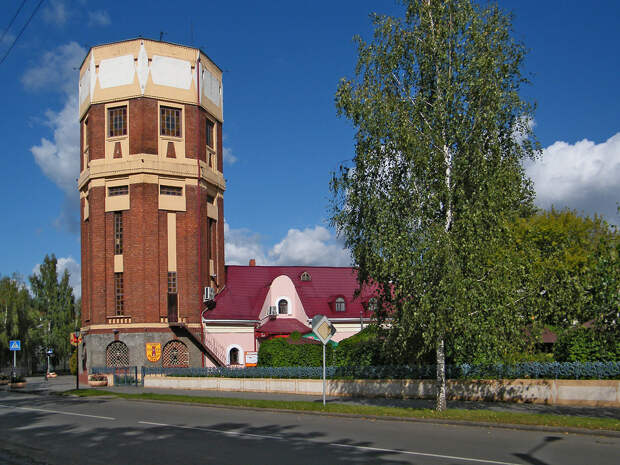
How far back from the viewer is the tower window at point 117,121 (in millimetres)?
46781

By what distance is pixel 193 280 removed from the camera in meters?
46.9

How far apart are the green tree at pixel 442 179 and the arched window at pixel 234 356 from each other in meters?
29.3

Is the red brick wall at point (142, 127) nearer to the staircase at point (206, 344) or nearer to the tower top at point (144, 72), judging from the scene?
the tower top at point (144, 72)

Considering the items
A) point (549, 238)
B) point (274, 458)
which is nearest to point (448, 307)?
point (274, 458)

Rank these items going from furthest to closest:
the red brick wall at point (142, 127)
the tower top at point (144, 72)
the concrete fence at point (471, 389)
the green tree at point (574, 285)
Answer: the tower top at point (144, 72) → the red brick wall at point (142, 127) → the concrete fence at point (471, 389) → the green tree at point (574, 285)

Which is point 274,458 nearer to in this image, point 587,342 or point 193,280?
point 587,342

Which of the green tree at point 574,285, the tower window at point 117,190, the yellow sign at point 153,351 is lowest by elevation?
the yellow sign at point 153,351

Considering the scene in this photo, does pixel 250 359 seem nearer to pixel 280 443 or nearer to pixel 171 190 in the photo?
pixel 171 190

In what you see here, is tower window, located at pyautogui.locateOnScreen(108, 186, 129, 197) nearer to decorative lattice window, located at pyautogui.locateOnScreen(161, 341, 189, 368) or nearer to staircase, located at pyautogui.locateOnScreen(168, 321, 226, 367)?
staircase, located at pyautogui.locateOnScreen(168, 321, 226, 367)

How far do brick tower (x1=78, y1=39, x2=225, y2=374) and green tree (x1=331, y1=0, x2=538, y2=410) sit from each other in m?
27.5

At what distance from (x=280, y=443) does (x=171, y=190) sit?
117 feet

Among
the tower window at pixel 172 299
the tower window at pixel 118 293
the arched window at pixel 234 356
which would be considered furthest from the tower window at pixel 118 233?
the arched window at pixel 234 356

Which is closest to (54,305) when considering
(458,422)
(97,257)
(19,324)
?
(19,324)

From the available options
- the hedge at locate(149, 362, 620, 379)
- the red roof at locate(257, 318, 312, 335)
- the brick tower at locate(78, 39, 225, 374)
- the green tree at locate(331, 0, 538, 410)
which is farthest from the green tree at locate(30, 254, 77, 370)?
the green tree at locate(331, 0, 538, 410)
